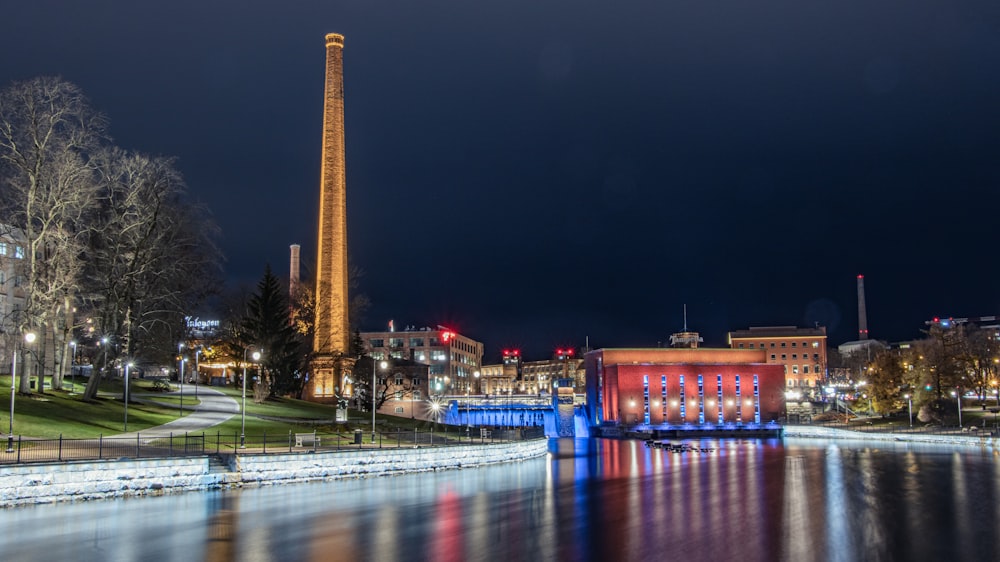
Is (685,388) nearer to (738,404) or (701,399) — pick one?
(701,399)

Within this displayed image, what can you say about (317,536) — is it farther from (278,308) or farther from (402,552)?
(278,308)

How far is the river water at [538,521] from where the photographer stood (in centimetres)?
2572

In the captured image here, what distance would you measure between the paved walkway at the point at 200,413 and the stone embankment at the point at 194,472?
6.91 metres

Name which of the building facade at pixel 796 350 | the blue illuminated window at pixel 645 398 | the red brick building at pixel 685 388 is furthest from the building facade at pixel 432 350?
the building facade at pixel 796 350

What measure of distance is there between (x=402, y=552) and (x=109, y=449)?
19.4 meters

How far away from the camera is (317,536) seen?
91.0 feet

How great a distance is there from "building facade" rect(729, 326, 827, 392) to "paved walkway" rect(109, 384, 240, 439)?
12759cm

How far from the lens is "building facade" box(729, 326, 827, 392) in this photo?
178 meters

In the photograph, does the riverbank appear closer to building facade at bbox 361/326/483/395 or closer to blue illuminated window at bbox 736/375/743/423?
blue illuminated window at bbox 736/375/743/423

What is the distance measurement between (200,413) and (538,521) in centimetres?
3510

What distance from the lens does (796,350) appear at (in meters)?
181

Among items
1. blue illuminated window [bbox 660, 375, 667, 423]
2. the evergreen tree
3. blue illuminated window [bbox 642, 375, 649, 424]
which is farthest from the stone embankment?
blue illuminated window [bbox 660, 375, 667, 423]

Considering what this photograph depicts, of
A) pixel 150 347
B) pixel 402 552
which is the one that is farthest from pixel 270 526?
pixel 150 347

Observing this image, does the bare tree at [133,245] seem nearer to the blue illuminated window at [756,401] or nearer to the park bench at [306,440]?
the park bench at [306,440]
